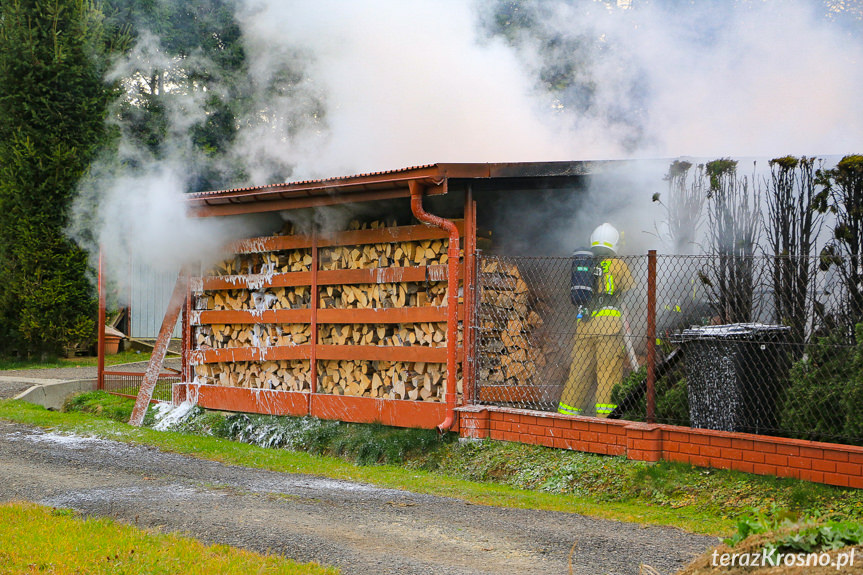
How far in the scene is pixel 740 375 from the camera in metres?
6.79

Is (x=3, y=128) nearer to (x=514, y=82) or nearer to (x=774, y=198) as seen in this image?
(x=514, y=82)

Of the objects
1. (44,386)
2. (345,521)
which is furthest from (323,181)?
(44,386)

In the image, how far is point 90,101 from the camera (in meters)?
19.5

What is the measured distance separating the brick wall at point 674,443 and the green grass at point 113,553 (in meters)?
3.53

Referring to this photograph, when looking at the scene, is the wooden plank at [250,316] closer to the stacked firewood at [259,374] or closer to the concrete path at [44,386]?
the stacked firewood at [259,374]

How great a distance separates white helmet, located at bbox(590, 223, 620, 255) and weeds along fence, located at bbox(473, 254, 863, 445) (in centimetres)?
26

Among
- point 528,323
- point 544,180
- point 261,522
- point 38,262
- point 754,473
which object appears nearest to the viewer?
point 261,522

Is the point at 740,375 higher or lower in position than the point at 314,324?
lower

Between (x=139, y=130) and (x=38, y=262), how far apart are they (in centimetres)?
531

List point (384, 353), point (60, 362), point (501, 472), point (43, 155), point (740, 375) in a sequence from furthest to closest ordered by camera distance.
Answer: point (60, 362), point (43, 155), point (384, 353), point (501, 472), point (740, 375)

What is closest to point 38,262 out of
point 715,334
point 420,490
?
point 420,490

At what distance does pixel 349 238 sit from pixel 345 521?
15.6 feet

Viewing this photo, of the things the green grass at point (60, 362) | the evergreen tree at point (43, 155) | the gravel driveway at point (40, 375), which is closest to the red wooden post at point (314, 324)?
the gravel driveway at point (40, 375)

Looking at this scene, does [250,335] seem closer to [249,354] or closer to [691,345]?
[249,354]
